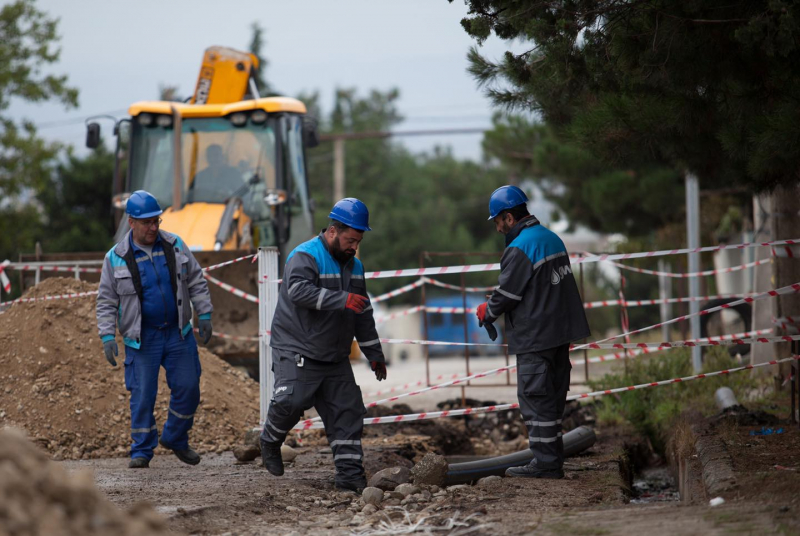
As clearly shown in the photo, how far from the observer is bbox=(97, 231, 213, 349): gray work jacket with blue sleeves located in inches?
274

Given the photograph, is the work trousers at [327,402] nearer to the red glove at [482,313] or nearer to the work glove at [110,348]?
the red glove at [482,313]

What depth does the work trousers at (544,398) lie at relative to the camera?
6.27 metres

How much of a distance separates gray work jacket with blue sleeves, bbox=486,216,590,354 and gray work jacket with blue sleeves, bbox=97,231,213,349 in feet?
7.52

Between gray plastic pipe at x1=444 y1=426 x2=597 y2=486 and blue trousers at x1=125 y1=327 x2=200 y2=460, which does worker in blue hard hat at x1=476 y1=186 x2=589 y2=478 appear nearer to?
gray plastic pipe at x1=444 y1=426 x2=597 y2=486

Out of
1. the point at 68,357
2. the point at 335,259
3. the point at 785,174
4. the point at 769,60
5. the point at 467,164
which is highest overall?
the point at 467,164

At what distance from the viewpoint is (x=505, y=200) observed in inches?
256

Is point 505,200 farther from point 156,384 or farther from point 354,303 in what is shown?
point 156,384

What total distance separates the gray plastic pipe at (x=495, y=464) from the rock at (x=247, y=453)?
1.51 meters

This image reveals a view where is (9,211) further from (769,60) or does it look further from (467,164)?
(467,164)

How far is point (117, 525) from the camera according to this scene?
3.31 m

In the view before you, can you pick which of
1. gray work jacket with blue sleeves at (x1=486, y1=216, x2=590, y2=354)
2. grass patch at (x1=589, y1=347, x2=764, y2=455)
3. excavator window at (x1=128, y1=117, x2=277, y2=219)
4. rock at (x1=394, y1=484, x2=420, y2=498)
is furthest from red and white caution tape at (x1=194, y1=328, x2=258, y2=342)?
rock at (x1=394, y1=484, x2=420, y2=498)

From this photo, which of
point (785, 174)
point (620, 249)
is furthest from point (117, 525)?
point (620, 249)

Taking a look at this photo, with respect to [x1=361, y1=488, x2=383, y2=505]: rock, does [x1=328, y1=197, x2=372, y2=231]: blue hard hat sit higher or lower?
higher

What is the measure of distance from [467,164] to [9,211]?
36.6 metres
